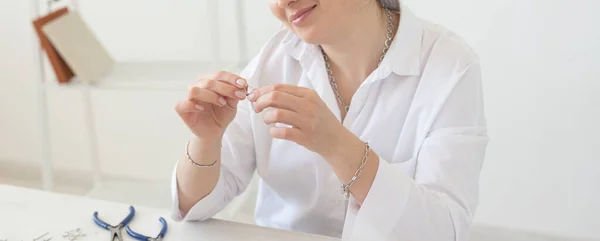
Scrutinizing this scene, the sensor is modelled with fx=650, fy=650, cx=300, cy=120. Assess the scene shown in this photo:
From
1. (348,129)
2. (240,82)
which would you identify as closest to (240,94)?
(240,82)

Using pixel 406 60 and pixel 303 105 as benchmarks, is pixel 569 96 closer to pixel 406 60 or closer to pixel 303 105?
pixel 406 60

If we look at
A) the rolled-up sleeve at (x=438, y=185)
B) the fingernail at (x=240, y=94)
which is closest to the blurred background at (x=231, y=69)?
the rolled-up sleeve at (x=438, y=185)

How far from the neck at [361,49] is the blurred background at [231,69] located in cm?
67

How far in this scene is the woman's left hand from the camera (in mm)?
836

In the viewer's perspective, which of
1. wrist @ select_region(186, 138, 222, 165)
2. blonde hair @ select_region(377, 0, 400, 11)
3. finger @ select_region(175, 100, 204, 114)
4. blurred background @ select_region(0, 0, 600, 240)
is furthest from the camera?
blurred background @ select_region(0, 0, 600, 240)

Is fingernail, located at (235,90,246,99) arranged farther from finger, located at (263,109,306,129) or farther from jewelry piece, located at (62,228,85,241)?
jewelry piece, located at (62,228,85,241)

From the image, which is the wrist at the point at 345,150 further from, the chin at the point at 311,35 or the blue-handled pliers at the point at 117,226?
the blue-handled pliers at the point at 117,226

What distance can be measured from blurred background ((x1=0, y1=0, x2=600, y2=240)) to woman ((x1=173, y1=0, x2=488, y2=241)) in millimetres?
655

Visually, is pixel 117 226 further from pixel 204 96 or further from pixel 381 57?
pixel 381 57

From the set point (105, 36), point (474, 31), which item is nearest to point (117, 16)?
point (105, 36)

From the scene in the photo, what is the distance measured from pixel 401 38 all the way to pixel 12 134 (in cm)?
197

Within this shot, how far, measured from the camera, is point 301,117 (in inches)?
33.0

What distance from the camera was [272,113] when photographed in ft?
2.74

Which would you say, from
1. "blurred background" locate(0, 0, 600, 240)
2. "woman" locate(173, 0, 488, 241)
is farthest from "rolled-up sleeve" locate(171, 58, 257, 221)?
"blurred background" locate(0, 0, 600, 240)
